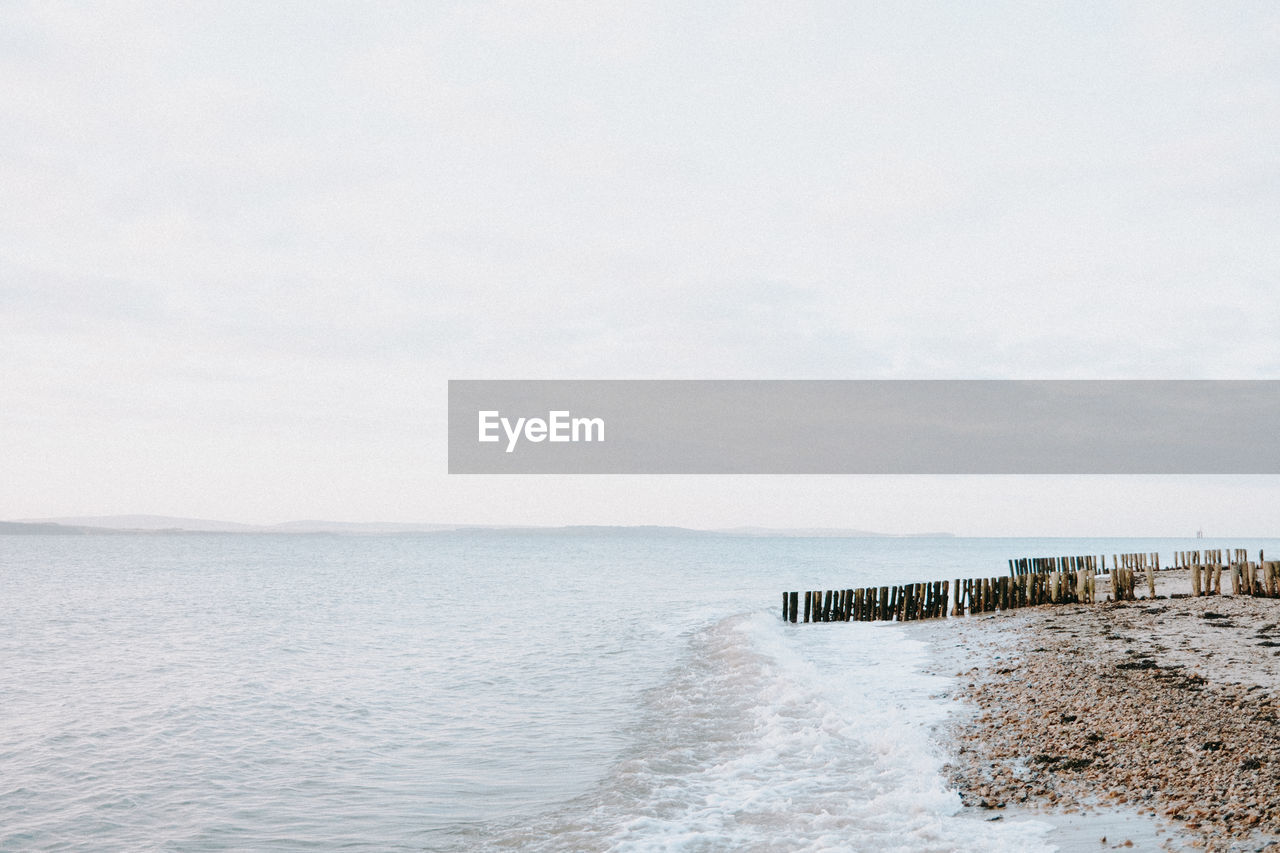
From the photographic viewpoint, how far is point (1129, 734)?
10.4m

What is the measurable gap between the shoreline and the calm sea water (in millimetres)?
599

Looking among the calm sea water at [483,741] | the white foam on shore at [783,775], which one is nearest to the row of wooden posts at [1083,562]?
the calm sea water at [483,741]

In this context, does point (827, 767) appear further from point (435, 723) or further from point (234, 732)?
point (234, 732)

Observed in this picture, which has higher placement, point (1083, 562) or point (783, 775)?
point (783, 775)

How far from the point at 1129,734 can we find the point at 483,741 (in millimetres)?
9456

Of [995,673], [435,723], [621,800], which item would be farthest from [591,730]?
[995,673]

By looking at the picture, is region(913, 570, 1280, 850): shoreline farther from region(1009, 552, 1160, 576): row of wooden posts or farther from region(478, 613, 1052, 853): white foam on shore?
region(1009, 552, 1160, 576): row of wooden posts

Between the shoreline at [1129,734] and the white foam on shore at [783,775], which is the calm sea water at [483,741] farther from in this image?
the shoreline at [1129,734]

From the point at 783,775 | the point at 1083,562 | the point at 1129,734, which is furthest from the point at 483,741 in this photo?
the point at 1083,562

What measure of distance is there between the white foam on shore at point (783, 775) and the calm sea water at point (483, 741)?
40 millimetres

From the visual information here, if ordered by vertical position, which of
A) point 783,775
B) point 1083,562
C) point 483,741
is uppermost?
point 783,775

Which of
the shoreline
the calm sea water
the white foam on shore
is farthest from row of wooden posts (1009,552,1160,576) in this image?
the white foam on shore

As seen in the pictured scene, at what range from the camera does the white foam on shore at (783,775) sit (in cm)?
868

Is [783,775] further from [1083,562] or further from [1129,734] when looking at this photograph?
[1083,562]
